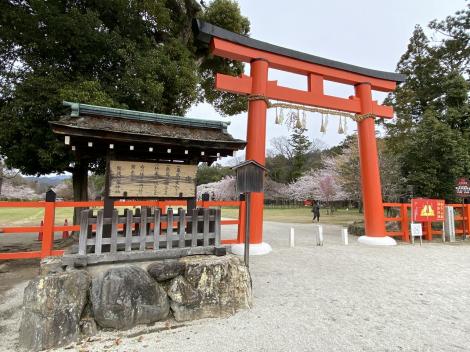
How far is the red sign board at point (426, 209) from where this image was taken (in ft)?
32.8

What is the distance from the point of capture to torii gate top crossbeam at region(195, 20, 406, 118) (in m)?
7.87

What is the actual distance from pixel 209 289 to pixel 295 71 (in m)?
7.73

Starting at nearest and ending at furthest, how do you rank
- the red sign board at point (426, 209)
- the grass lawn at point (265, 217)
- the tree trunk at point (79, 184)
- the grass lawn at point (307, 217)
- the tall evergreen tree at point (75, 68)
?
the tall evergreen tree at point (75, 68) → the tree trunk at point (79, 184) → the red sign board at point (426, 209) → the grass lawn at point (265, 217) → the grass lawn at point (307, 217)

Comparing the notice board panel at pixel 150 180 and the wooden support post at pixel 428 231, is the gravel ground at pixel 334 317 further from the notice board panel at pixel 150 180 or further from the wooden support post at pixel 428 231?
the wooden support post at pixel 428 231

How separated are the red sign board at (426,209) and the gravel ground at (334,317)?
3.45 metres

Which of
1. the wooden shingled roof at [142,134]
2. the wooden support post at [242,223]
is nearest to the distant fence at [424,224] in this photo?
the wooden support post at [242,223]

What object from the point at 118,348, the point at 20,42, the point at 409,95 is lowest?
the point at 118,348

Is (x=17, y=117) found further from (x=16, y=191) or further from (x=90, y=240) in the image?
(x=16, y=191)

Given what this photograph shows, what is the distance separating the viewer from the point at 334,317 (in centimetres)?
392

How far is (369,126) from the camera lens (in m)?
10.1

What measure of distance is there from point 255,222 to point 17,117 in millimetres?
6964

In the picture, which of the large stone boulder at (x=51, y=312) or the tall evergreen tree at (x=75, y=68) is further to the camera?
the tall evergreen tree at (x=75, y=68)

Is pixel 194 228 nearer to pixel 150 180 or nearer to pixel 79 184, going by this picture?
pixel 150 180

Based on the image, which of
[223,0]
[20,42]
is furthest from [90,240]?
[223,0]
